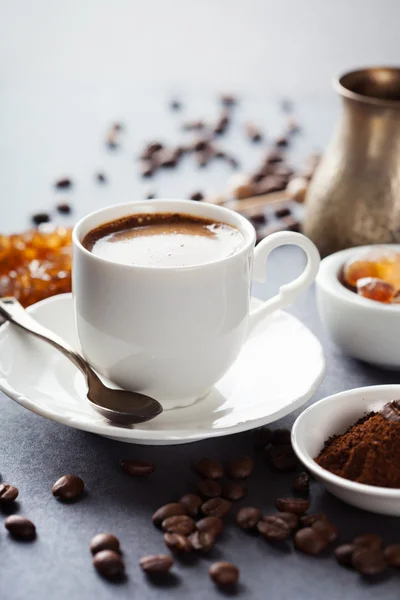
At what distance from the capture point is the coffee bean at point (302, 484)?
1395 mm

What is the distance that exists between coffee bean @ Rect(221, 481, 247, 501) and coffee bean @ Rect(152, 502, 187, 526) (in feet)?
0.29

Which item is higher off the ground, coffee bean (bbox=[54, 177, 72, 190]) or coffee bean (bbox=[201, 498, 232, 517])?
coffee bean (bbox=[54, 177, 72, 190])

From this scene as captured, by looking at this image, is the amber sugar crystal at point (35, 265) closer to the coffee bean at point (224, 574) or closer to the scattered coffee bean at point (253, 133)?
the coffee bean at point (224, 574)

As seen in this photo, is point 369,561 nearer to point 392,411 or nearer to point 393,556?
point 393,556

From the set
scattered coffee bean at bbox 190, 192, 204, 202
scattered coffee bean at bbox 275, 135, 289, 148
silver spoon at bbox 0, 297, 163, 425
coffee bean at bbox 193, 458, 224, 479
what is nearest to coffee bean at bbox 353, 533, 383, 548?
coffee bean at bbox 193, 458, 224, 479

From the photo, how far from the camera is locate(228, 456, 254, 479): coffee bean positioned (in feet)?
4.70

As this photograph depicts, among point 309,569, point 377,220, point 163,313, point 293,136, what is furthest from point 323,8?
point 309,569

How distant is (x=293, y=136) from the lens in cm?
320

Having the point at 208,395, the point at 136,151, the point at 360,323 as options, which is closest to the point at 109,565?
the point at 208,395

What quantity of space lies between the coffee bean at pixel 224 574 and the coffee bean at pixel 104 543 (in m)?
0.15

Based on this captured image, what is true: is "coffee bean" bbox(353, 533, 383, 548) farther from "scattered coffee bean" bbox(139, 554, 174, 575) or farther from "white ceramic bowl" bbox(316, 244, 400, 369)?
"white ceramic bowl" bbox(316, 244, 400, 369)

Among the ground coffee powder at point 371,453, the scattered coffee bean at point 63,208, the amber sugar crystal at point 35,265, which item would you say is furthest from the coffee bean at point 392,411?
the scattered coffee bean at point 63,208

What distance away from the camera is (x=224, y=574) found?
1.20 m

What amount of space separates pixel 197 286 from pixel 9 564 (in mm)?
524
